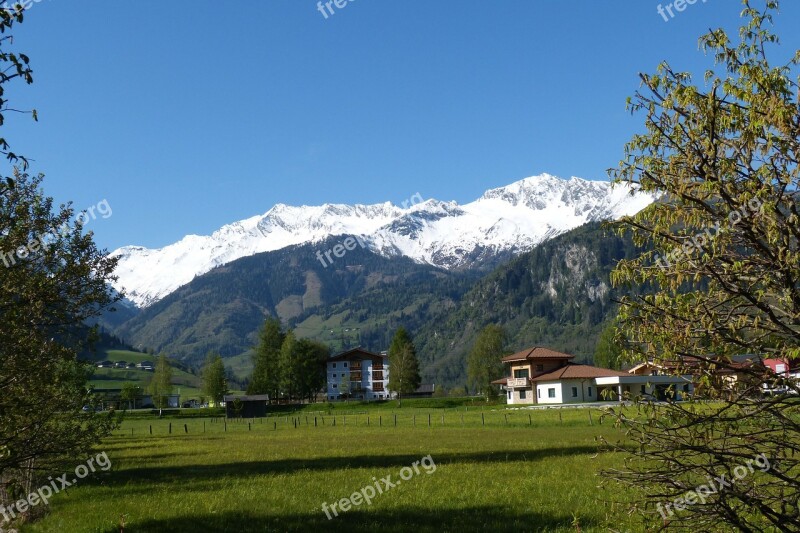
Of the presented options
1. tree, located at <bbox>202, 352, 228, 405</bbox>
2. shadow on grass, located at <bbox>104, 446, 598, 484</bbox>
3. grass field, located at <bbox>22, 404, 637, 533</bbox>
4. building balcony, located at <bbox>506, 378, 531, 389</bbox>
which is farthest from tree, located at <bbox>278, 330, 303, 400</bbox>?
shadow on grass, located at <bbox>104, 446, 598, 484</bbox>

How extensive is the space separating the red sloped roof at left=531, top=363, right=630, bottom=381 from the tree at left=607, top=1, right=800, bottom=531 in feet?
355

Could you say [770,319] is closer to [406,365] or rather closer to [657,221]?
[657,221]

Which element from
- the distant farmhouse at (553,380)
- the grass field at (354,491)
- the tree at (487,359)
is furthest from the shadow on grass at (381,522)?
the tree at (487,359)

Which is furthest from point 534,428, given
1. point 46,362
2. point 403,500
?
point 46,362

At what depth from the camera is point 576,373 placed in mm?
116250

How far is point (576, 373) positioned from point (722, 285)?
114061 mm

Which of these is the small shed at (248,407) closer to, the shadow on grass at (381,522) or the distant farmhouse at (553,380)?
the distant farmhouse at (553,380)

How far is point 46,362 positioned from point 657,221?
11895 mm

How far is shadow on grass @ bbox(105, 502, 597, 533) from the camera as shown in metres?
17.1

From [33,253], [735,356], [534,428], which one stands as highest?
[33,253]

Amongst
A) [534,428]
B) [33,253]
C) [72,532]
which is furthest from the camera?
[534,428]

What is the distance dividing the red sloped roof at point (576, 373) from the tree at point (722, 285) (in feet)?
355

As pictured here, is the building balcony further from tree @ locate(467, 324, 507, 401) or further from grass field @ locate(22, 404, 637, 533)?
grass field @ locate(22, 404, 637, 533)

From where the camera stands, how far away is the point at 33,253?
14555mm
